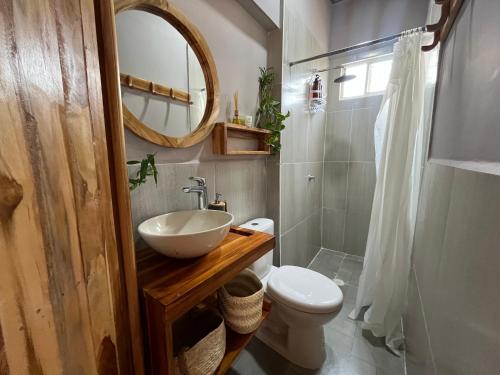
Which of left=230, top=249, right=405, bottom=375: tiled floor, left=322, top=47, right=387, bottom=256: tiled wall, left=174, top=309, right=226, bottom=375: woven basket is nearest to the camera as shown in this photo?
left=174, top=309, right=226, bottom=375: woven basket

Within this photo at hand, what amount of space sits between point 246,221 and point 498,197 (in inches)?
50.4

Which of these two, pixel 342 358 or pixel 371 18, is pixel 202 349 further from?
pixel 371 18

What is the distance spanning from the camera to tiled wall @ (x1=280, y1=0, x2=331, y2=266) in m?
1.71

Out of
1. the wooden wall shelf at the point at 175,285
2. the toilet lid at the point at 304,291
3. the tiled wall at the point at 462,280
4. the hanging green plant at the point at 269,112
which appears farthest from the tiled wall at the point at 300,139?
the tiled wall at the point at 462,280

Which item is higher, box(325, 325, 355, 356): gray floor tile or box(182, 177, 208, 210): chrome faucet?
box(182, 177, 208, 210): chrome faucet

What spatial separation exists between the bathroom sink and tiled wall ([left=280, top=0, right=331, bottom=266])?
2.86 feet

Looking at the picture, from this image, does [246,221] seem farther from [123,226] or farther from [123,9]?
[123,9]

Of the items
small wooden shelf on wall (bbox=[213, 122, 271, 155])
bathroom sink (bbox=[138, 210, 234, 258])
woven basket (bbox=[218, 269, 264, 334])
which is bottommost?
woven basket (bbox=[218, 269, 264, 334])

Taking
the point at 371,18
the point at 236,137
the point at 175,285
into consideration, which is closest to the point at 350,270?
the point at 236,137

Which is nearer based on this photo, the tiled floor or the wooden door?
the wooden door

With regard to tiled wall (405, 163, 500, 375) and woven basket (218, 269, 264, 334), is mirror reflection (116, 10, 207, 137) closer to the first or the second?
woven basket (218, 269, 264, 334)

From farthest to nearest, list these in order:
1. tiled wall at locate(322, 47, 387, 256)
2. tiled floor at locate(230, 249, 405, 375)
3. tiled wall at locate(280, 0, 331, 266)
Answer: tiled wall at locate(322, 47, 387, 256), tiled wall at locate(280, 0, 331, 266), tiled floor at locate(230, 249, 405, 375)

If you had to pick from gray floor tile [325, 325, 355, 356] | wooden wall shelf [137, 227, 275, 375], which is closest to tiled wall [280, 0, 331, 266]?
gray floor tile [325, 325, 355, 356]

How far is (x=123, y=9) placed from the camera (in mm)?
803
